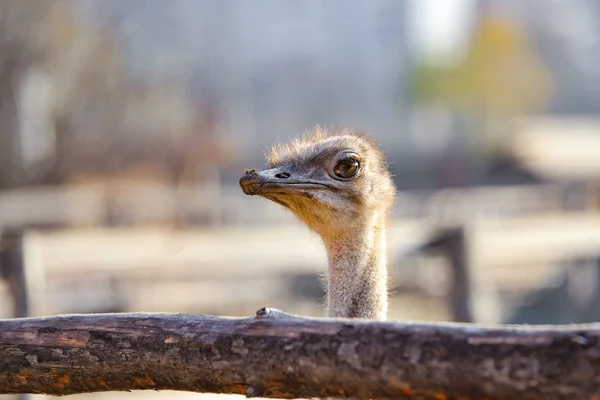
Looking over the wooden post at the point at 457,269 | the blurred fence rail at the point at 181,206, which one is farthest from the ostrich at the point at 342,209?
the blurred fence rail at the point at 181,206

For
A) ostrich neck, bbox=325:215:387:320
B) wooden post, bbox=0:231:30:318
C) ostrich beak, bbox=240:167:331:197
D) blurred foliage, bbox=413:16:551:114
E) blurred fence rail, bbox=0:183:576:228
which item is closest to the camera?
ostrich beak, bbox=240:167:331:197

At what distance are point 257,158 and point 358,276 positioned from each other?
3286 cm

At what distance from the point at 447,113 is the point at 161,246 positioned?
36015 millimetres

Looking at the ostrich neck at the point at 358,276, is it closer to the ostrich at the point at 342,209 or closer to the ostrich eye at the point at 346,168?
the ostrich at the point at 342,209

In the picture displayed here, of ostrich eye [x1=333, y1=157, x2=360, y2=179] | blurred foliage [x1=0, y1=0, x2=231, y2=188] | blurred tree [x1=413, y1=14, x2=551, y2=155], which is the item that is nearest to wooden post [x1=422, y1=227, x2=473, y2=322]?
ostrich eye [x1=333, y1=157, x2=360, y2=179]

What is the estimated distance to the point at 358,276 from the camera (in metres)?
3.07

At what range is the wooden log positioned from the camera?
1.85m

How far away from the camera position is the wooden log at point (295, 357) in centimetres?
185

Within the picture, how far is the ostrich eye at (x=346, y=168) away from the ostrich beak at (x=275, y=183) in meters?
0.06

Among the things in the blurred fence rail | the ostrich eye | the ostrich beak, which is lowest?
the ostrich beak

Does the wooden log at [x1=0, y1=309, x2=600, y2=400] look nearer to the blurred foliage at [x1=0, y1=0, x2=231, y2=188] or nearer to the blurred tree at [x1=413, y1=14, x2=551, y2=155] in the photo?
the blurred foliage at [x1=0, y1=0, x2=231, y2=188]

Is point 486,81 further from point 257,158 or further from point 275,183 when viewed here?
point 275,183

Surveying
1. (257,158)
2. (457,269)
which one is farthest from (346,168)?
(257,158)

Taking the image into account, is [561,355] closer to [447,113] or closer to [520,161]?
[520,161]
